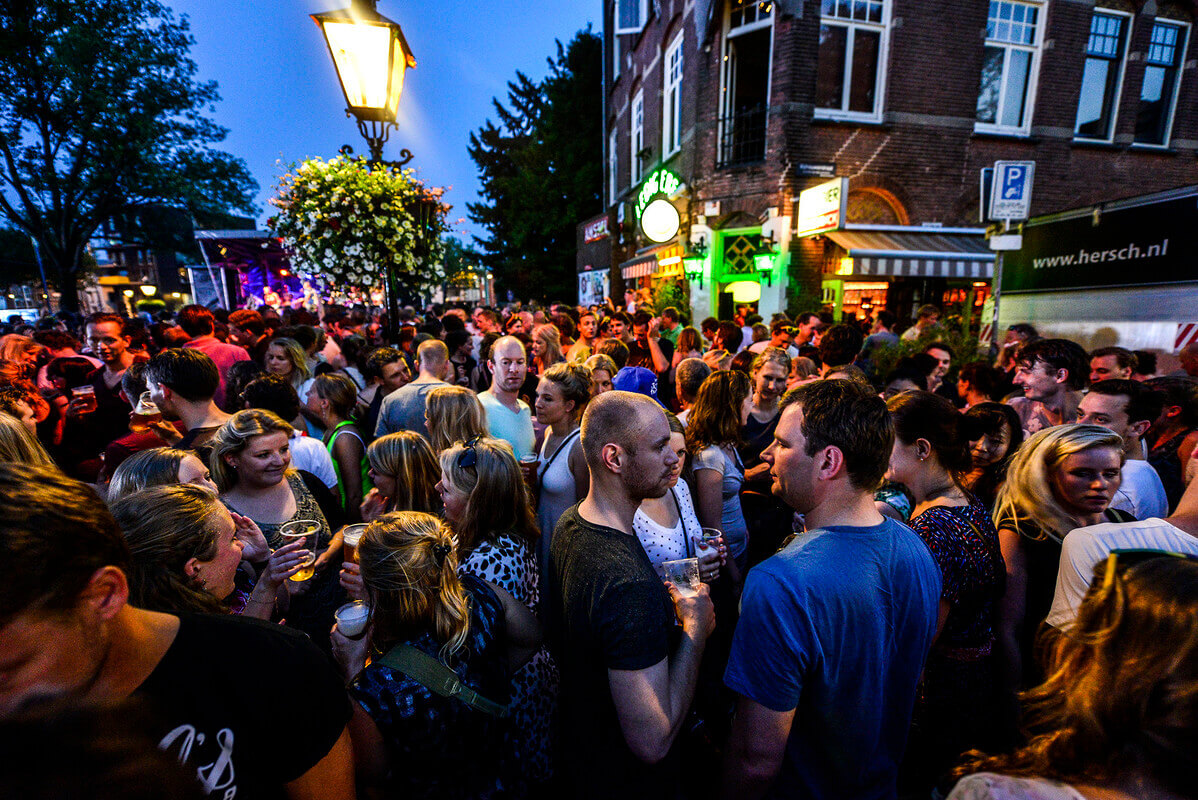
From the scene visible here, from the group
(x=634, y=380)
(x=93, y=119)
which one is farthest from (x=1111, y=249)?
(x=93, y=119)

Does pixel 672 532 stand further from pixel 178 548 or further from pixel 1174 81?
pixel 1174 81

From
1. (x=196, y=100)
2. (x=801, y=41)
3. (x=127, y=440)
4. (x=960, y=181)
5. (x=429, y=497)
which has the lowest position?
(x=429, y=497)

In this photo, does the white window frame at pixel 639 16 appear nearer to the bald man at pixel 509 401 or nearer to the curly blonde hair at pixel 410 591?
the bald man at pixel 509 401

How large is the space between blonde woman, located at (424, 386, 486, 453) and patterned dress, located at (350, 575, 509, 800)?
1.64 m

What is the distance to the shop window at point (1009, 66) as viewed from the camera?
35.4 feet

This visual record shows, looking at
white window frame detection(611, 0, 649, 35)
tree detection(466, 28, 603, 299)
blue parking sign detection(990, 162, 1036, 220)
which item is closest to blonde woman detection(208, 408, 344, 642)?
blue parking sign detection(990, 162, 1036, 220)

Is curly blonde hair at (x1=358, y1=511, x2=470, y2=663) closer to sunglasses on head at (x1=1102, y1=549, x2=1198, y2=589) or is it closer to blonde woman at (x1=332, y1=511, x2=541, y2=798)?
blonde woman at (x1=332, y1=511, x2=541, y2=798)

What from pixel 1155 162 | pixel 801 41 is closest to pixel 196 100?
pixel 801 41

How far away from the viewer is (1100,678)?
835mm

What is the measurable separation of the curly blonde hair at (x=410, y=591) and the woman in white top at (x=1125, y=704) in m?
1.24

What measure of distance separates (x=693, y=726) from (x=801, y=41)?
12.3 m

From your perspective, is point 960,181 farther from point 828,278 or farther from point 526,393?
point 526,393

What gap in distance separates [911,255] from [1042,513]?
9.65 meters

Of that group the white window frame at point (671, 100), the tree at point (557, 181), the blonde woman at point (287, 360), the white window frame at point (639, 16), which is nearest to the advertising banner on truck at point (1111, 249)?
the white window frame at point (671, 100)
